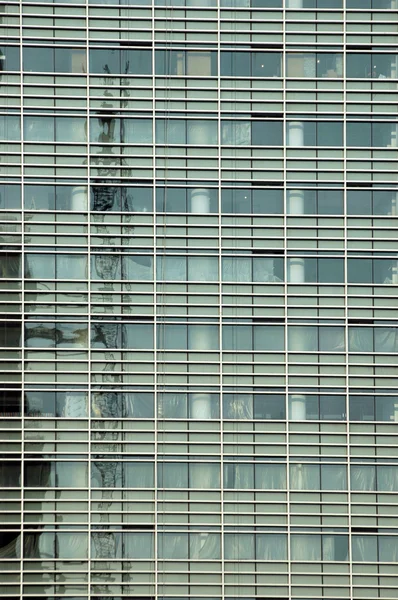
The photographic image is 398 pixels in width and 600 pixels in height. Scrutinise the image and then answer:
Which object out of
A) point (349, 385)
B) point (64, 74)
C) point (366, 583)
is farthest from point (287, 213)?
point (366, 583)

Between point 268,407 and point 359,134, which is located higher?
point 359,134

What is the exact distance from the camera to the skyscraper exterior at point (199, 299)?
6461 millimetres

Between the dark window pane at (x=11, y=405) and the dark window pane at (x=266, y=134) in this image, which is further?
the dark window pane at (x=266, y=134)

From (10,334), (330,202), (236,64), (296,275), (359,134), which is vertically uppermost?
(236,64)

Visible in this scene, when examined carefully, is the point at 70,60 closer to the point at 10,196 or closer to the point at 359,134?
the point at 10,196

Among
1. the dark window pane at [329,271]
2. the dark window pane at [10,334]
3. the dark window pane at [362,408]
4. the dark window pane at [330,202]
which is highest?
the dark window pane at [330,202]

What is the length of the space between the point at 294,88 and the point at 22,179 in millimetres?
2238

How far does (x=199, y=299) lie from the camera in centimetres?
656

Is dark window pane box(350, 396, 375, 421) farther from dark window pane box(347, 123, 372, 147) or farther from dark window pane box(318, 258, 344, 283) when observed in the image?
dark window pane box(347, 123, 372, 147)

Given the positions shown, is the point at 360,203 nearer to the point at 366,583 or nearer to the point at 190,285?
the point at 190,285

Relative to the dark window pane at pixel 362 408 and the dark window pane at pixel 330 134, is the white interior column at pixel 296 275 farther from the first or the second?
the dark window pane at pixel 362 408

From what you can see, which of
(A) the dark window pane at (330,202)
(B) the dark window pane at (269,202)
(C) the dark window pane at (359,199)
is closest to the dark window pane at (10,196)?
(B) the dark window pane at (269,202)

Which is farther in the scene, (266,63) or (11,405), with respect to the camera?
(266,63)

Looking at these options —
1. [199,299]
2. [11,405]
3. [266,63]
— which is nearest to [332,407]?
[199,299]
